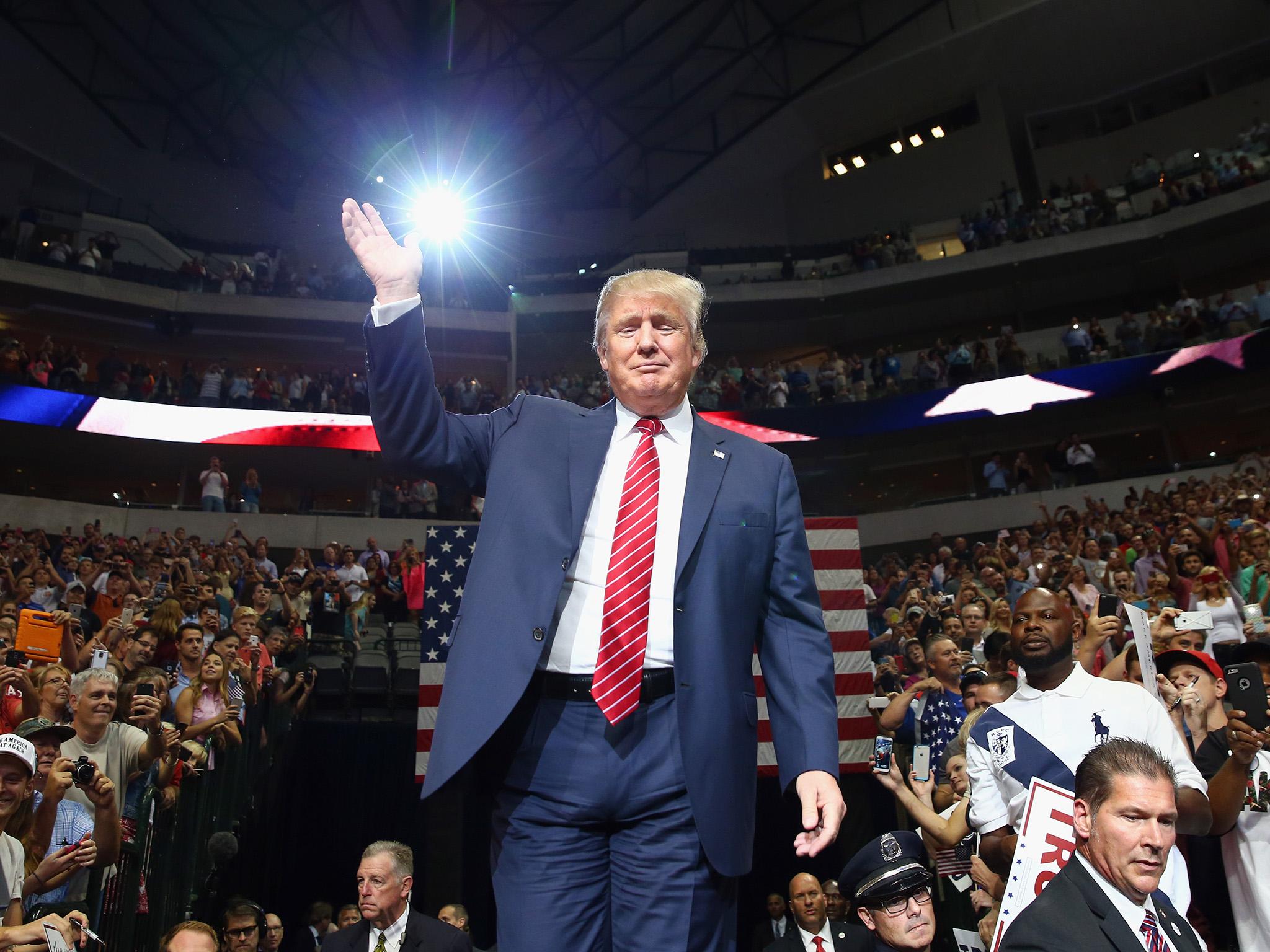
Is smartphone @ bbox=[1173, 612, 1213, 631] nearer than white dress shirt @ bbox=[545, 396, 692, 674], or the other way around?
white dress shirt @ bbox=[545, 396, 692, 674]

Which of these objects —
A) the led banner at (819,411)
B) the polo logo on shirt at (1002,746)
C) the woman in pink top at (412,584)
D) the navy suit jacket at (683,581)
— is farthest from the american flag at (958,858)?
the led banner at (819,411)

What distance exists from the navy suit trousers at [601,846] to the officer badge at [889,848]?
246 centimetres

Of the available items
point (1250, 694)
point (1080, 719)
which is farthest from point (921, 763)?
point (1250, 694)

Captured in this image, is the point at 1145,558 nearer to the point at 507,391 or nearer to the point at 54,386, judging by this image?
the point at 507,391

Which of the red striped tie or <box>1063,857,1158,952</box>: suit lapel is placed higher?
the red striped tie

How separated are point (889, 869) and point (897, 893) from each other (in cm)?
9

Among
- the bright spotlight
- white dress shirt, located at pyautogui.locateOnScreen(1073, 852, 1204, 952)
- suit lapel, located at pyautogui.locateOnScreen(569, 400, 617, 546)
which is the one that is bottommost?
white dress shirt, located at pyautogui.locateOnScreen(1073, 852, 1204, 952)

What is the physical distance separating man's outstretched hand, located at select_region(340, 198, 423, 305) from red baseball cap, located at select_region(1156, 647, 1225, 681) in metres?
3.28

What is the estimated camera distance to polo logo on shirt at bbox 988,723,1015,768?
131 inches

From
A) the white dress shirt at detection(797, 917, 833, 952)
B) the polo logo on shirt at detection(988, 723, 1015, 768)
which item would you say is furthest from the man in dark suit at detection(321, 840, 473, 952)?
the polo logo on shirt at detection(988, 723, 1015, 768)

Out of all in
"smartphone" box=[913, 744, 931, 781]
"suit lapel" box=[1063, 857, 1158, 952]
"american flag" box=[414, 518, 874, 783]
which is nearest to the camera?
"suit lapel" box=[1063, 857, 1158, 952]

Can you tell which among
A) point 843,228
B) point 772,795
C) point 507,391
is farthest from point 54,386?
point 843,228

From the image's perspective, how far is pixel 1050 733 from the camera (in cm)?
331

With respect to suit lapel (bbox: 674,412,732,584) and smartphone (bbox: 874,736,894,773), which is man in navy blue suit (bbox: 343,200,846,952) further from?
smartphone (bbox: 874,736,894,773)
